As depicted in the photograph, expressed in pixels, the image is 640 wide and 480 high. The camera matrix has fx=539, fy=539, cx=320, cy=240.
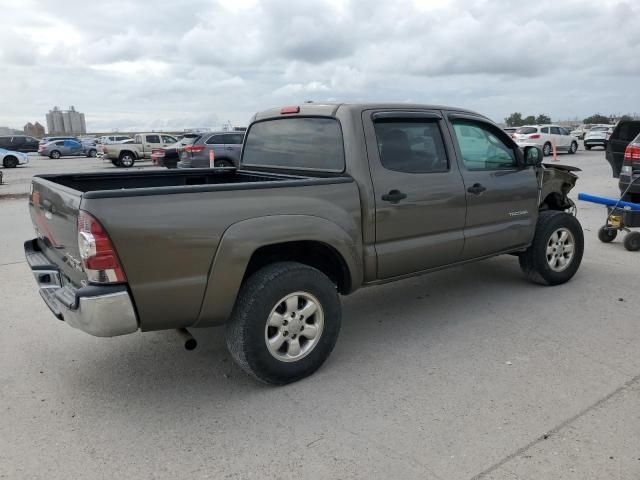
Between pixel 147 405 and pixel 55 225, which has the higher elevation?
pixel 55 225

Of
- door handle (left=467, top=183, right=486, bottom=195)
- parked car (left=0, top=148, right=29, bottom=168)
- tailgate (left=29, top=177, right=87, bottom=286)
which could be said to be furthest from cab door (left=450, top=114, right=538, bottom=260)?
parked car (left=0, top=148, right=29, bottom=168)

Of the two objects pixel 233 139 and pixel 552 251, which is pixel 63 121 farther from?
pixel 552 251

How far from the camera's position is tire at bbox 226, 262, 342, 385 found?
3314 millimetres

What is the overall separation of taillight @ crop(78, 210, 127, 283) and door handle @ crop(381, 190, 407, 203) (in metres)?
1.93

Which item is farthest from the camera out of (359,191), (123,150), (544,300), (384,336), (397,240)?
(123,150)

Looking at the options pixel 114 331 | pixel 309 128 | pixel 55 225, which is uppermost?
pixel 309 128

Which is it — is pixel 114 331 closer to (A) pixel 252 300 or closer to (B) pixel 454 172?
(A) pixel 252 300


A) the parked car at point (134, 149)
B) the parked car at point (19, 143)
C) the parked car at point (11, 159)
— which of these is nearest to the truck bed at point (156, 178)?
the parked car at point (134, 149)

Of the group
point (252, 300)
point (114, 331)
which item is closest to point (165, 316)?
point (114, 331)

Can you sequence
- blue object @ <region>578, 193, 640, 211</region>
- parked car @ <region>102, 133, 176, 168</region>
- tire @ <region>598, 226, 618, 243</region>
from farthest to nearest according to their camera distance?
parked car @ <region>102, 133, 176, 168</region> < tire @ <region>598, 226, 618, 243</region> < blue object @ <region>578, 193, 640, 211</region>

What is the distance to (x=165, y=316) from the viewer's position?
10.2 ft

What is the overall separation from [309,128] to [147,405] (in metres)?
2.37

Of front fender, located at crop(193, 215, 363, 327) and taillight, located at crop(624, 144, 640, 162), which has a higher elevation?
taillight, located at crop(624, 144, 640, 162)

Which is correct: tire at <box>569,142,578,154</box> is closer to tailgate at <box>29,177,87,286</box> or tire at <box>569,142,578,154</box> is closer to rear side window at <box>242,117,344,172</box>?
rear side window at <box>242,117,344,172</box>
